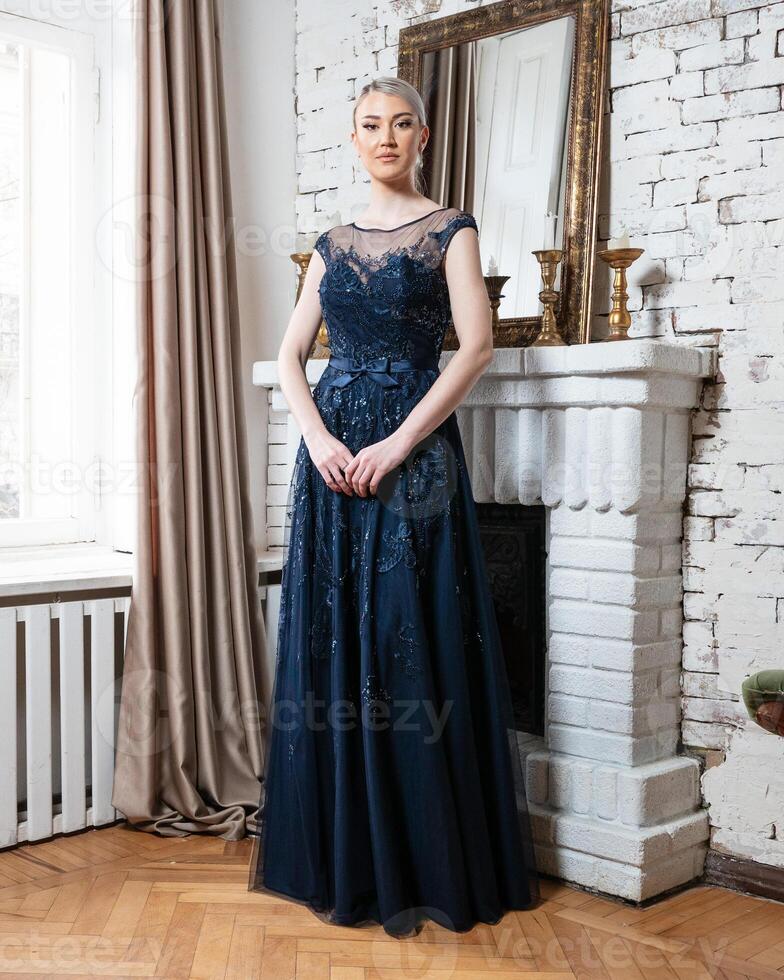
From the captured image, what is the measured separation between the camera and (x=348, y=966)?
2.13m

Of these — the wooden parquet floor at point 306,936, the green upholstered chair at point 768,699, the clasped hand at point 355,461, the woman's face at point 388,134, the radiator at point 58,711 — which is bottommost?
the wooden parquet floor at point 306,936

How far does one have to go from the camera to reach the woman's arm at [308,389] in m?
2.38

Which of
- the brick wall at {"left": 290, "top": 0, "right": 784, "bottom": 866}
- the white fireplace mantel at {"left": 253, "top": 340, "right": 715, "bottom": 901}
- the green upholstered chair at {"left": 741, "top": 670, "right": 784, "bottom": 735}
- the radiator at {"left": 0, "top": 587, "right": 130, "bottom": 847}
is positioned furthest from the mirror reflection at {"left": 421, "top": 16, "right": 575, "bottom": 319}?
the green upholstered chair at {"left": 741, "top": 670, "right": 784, "bottom": 735}

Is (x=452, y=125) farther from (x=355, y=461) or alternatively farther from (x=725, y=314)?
(x=355, y=461)

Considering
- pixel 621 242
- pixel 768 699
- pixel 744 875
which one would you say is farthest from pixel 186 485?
pixel 768 699

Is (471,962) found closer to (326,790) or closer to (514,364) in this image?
(326,790)

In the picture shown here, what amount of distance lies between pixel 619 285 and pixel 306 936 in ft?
5.34

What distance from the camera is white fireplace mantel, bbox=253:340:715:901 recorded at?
2490 millimetres

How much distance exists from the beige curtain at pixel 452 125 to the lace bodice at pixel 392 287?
544 mm

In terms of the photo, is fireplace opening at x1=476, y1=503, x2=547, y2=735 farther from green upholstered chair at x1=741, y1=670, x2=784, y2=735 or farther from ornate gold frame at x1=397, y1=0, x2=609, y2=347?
green upholstered chair at x1=741, y1=670, x2=784, y2=735

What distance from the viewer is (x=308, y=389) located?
2537 mm

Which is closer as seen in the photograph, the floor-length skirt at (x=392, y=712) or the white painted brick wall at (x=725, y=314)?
the floor-length skirt at (x=392, y=712)

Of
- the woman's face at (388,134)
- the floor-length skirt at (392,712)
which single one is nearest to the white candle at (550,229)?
the woman's face at (388,134)

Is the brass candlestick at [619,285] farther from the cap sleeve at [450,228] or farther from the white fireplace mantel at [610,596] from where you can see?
the cap sleeve at [450,228]
